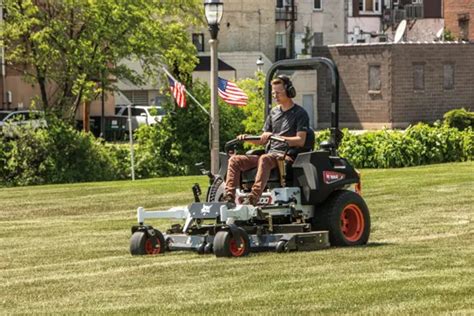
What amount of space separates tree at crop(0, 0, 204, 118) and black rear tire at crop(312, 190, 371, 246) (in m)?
31.8

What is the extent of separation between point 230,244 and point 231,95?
22237 millimetres

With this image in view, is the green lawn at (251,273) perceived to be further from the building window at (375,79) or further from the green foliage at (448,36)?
the green foliage at (448,36)

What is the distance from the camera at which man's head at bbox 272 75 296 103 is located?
17.1 meters

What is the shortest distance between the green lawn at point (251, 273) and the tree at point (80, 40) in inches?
1048

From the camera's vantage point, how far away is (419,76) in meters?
79.4

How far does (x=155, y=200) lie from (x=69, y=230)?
Result: 21.2ft

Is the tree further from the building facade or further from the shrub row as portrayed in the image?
the building facade

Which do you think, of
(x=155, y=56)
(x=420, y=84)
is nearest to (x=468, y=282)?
(x=155, y=56)

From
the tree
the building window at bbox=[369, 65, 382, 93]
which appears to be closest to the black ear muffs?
the tree

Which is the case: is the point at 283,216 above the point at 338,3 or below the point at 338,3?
below

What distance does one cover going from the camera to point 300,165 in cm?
1702

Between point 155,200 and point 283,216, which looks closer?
point 283,216

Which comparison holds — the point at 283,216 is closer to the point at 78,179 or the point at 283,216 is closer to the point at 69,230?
the point at 69,230

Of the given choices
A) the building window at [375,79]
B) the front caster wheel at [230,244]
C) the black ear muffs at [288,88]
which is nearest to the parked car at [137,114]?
the building window at [375,79]
